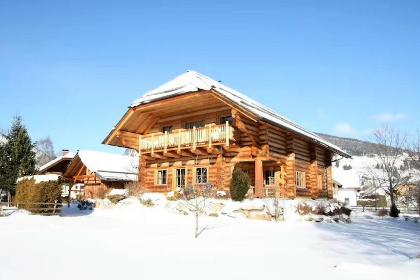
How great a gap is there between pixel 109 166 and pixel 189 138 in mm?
19963

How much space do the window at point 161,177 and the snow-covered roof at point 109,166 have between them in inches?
475

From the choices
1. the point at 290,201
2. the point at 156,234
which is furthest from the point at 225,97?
the point at 156,234

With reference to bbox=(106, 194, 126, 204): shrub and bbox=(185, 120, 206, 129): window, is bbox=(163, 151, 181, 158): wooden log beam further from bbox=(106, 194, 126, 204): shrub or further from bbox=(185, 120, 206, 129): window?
bbox=(106, 194, 126, 204): shrub

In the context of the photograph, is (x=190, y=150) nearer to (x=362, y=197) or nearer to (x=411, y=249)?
(x=411, y=249)

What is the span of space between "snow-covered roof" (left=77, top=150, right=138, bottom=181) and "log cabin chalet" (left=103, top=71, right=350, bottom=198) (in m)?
10.7

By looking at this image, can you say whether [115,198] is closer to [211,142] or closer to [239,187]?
[211,142]

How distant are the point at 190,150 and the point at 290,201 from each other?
752cm

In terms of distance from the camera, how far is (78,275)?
742 centimetres

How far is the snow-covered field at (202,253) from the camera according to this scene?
24.7ft

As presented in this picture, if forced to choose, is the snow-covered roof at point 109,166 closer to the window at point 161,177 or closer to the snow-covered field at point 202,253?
the window at point 161,177

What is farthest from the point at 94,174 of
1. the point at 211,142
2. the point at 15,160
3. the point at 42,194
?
the point at 211,142

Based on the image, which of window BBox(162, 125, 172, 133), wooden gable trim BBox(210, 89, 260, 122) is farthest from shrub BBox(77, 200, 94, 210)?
wooden gable trim BBox(210, 89, 260, 122)

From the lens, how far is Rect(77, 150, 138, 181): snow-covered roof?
122 feet

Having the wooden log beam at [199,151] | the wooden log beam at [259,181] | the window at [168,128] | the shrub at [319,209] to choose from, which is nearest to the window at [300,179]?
the wooden log beam at [259,181]
